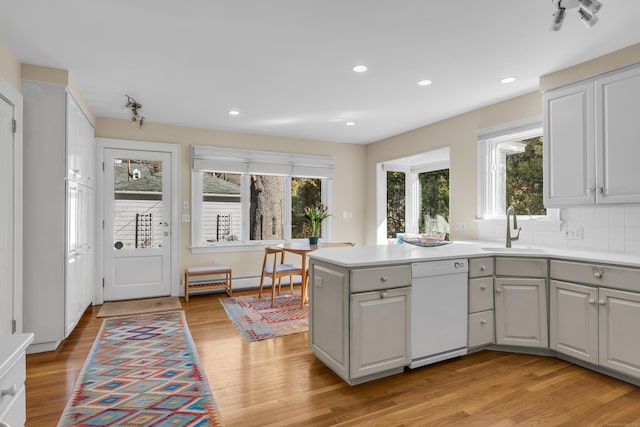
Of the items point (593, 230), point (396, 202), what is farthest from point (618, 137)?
point (396, 202)

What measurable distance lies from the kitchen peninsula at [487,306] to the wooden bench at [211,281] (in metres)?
2.46

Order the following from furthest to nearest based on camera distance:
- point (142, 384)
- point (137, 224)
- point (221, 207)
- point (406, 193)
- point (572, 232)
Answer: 1. point (406, 193)
2. point (221, 207)
3. point (137, 224)
4. point (572, 232)
5. point (142, 384)

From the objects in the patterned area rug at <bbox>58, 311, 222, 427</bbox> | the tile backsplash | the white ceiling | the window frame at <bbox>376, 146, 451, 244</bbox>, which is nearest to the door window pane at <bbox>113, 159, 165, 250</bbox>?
the white ceiling

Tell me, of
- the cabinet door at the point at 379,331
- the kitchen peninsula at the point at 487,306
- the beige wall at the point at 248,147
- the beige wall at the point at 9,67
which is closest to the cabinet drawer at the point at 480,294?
the kitchen peninsula at the point at 487,306

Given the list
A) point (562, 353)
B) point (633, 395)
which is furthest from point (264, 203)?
point (633, 395)

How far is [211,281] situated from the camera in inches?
201

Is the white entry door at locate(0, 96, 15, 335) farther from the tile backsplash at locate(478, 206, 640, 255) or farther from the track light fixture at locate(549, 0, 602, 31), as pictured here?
the tile backsplash at locate(478, 206, 640, 255)

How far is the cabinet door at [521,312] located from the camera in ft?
9.13

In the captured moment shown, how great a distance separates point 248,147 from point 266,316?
2636 mm

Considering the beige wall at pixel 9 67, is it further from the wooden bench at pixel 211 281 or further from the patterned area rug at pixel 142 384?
the wooden bench at pixel 211 281

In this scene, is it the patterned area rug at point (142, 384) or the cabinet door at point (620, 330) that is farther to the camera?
the cabinet door at point (620, 330)

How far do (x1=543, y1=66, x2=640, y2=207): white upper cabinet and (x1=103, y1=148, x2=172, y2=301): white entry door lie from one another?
4.52 metres

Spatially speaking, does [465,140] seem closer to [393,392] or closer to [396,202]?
[396,202]

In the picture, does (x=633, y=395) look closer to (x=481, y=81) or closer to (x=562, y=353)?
(x=562, y=353)
